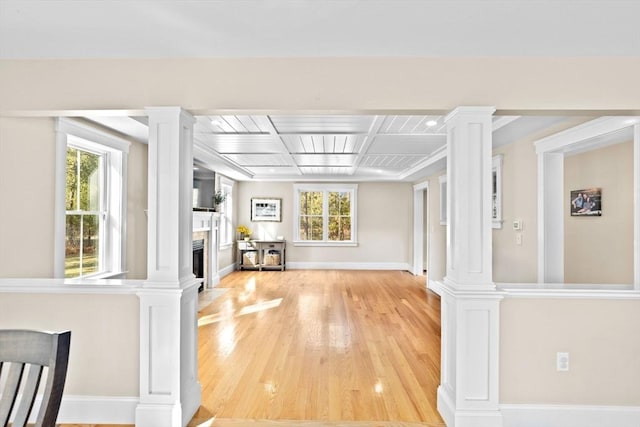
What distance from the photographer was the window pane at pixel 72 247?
3.47 meters

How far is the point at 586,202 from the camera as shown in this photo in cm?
461

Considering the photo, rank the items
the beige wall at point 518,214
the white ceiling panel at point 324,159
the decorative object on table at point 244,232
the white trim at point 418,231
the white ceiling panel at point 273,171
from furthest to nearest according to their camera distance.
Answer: the decorative object on table at point 244,232 → the white trim at point 418,231 → the white ceiling panel at point 273,171 → the white ceiling panel at point 324,159 → the beige wall at point 518,214

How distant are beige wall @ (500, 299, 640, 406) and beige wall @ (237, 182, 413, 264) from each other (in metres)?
6.79

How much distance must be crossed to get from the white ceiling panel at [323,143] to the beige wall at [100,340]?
263 centimetres

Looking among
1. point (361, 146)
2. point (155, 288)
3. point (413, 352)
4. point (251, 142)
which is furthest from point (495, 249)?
point (155, 288)

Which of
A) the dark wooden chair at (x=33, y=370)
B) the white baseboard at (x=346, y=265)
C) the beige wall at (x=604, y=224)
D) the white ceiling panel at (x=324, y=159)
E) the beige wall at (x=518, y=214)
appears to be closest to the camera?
the dark wooden chair at (x=33, y=370)

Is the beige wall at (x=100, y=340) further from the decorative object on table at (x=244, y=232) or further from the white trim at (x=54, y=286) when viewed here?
the decorative object on table at (x=244, y=232)

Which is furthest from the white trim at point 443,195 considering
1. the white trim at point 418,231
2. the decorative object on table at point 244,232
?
the decorative object on table at point 244,232

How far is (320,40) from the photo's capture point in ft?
7.09

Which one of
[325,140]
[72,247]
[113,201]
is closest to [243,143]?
[325,140]

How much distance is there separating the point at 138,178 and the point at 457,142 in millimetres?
3509

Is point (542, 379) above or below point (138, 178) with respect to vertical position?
below

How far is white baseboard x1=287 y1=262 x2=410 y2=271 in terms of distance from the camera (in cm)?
926

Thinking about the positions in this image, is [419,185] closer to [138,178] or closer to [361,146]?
[361,146]
